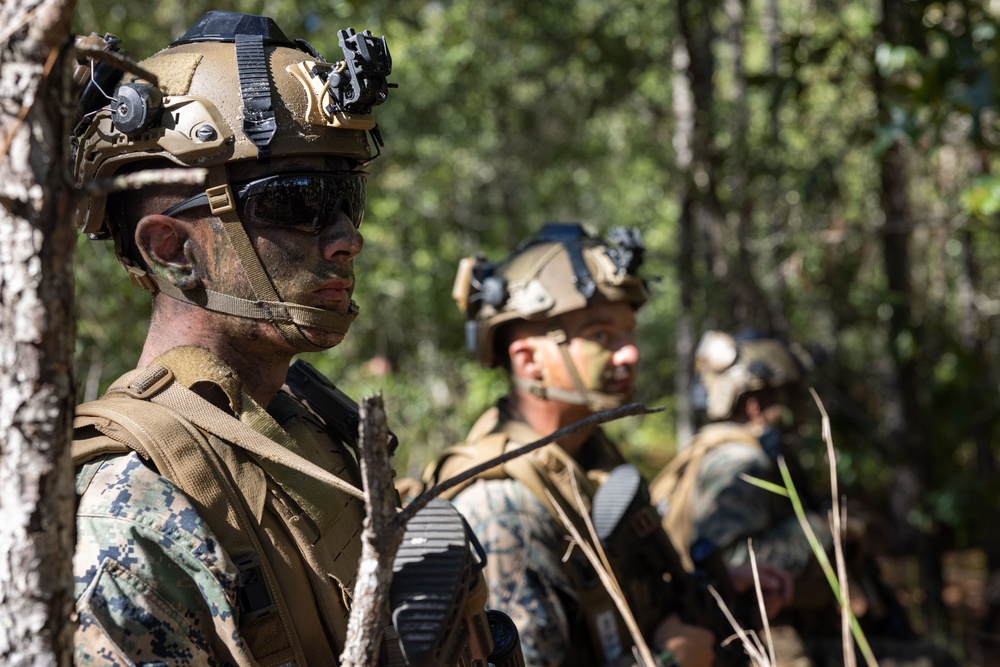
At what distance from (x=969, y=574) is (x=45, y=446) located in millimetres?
12654

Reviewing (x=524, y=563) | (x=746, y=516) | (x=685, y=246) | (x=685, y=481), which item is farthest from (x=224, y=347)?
(x=685, y=246)

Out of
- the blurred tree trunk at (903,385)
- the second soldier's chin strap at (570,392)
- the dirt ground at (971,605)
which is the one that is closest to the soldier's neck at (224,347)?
the second soldier's chin strap at (570,392)

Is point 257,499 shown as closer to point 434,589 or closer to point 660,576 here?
point 434,589

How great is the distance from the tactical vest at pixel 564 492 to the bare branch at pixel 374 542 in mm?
1910

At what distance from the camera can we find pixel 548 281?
14.4 feet

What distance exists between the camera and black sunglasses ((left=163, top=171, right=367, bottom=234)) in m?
2.28

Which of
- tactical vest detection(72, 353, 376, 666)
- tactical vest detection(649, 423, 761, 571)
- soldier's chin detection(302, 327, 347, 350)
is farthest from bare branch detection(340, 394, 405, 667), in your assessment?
tactical vest detection(649, 423, 761, 571)

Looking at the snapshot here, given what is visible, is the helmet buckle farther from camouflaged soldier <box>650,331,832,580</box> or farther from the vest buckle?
camouflaged soldier <box>650,331,832,580</box>

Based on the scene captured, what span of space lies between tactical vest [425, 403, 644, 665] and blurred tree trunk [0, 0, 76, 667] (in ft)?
7.47

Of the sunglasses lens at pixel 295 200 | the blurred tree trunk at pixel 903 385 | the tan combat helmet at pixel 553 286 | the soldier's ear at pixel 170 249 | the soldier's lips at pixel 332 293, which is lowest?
the blurred tree trunk at pixel 903 385

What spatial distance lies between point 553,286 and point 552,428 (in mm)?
584

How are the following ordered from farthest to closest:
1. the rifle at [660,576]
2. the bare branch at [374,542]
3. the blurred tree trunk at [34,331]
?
the rifle at [660,576] → the bare branch at [374,542] → the blurred tree trunk at [34,331]

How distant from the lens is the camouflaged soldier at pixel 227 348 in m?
1.92

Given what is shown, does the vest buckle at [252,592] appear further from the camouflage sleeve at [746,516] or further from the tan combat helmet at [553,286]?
the camouflage sleeve at [746,516]
